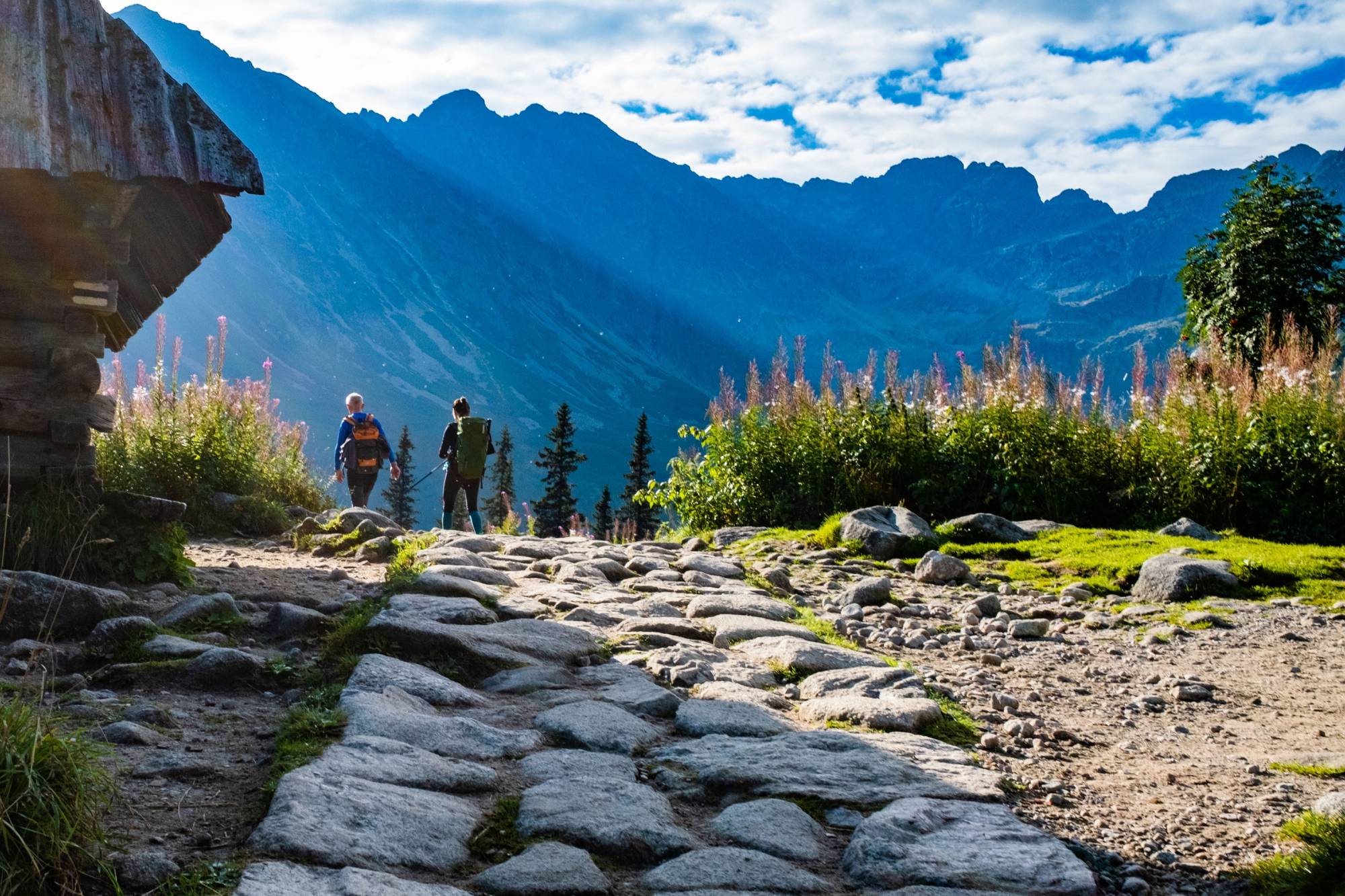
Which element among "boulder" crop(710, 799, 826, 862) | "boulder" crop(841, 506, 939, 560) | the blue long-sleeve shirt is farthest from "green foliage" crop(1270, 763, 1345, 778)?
the blue long-sleeve shirt

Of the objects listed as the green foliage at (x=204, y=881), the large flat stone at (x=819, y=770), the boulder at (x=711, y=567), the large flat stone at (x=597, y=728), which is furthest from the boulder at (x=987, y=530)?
the green foliage at (x=204, y=881)

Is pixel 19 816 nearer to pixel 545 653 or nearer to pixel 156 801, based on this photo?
pixel 156 801

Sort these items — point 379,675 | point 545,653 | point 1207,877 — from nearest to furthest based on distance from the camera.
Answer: point 1207,877
point 379,675
point 545,653

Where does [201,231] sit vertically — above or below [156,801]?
above

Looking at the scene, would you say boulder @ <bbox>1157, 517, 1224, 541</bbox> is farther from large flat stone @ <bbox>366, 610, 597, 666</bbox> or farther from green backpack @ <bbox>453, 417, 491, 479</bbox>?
green backpack @ <bbox>453, 417, 491, 479</bbox>

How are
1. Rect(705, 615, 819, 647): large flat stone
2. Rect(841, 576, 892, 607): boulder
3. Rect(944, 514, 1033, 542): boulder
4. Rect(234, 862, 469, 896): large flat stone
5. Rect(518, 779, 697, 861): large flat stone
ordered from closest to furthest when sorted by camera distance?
Rect(234, 862, 469, 896): large flat stone → Rect(518, 779, 697, 861): large flat stone → Rect(705, 615, 819, 647): large flat stone → Rect(841, 576, 892, 607): boulder → Rect(944, 514, 1033, 542): boulder

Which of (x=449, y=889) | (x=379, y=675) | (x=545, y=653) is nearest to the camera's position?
(x=449, y=889)

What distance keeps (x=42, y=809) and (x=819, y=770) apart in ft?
7.98

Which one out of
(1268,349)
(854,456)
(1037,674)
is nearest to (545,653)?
(1037,674)

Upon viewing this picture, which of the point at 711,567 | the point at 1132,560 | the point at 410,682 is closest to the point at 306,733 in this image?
the point at 410,682

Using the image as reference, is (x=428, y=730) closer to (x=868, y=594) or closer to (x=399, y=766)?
(x=399, y=766)

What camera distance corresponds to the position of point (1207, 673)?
6.03 m

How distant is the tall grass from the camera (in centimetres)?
1073

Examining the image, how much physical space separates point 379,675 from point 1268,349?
13863 millimetres
